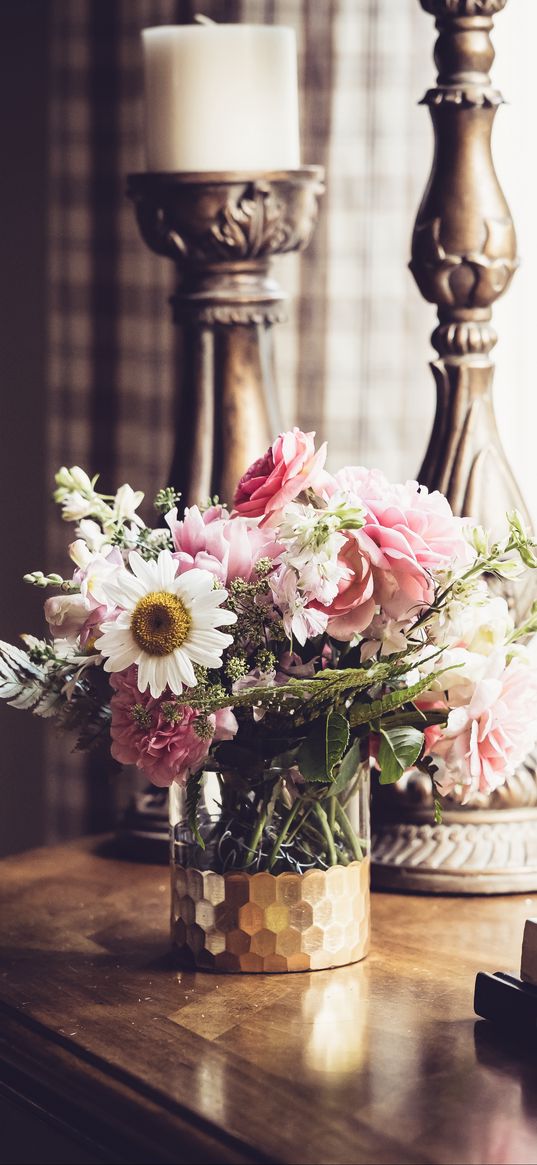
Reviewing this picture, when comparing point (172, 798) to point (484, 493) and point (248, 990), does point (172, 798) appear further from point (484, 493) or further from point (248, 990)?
point (484, 493)

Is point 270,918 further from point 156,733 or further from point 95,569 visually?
point 95,569

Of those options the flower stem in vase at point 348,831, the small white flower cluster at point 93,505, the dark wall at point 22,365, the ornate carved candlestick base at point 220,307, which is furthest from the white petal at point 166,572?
the dark wall at point 22,365

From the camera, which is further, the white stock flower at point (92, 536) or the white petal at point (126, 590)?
the white stock flower at point (92, 536)

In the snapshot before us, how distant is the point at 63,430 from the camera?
2049 mm

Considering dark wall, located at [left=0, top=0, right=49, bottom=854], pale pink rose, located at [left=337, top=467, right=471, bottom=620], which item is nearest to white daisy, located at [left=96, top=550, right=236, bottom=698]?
pale pink rose, located at [left=337, top=467, right=471, bottom=620]

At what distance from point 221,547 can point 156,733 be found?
0.43 feet

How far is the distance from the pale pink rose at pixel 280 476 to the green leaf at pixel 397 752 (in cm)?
18

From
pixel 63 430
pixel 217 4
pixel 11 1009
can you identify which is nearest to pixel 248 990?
pixel 11 1009

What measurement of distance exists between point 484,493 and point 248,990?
484mm

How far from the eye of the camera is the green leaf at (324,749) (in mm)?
900

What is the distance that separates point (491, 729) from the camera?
90 centimetres

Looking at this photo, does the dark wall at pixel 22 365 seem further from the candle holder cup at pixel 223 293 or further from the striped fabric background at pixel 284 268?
the candle holder cup at pixel 223 293

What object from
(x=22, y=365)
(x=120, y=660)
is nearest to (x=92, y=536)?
(x=120, y=660)

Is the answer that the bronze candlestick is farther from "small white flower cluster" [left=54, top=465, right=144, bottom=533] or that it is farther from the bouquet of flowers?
"small white flower cluster" [left=54, top=465, right=144, bottom=533]
